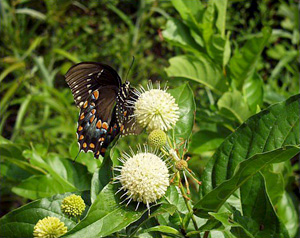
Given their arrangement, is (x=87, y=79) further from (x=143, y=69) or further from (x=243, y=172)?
(x=143, y=69)

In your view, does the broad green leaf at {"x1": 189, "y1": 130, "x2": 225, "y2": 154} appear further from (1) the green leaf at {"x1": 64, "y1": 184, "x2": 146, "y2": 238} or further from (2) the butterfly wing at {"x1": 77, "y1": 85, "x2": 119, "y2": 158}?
(1) the green leaf at {"x1": 64, "y1": 184, "x2": 146, "y2": 238}

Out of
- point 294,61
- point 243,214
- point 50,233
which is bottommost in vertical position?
point 243,214

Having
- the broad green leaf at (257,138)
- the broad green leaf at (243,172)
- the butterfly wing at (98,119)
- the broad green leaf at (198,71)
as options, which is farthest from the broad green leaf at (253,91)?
the broad green leaf at (243,172)

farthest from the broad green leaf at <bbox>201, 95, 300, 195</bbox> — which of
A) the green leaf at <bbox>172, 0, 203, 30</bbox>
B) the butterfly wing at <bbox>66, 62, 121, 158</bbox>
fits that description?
the green leaf at <bbox>172, 0, 203, 30</bbox>

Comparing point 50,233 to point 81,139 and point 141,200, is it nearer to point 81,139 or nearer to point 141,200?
point 141,200

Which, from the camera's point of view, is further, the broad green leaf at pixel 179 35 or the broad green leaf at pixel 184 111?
the broad green leaf at pixel 179 35

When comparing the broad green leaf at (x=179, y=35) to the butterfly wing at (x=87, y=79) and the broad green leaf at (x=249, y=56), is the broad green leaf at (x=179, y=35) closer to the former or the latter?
the broad green leaf at (x=249, y=56)

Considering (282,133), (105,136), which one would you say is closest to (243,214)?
(282,133)
